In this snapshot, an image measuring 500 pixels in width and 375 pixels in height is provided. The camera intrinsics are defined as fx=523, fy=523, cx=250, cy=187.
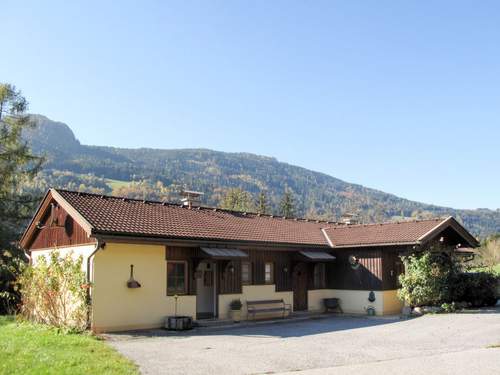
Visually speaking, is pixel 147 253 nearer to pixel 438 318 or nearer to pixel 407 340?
pixel 407 340

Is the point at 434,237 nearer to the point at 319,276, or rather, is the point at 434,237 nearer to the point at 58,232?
the point at 319,276

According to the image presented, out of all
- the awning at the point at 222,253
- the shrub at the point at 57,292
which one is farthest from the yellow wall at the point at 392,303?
the shrub at the point at 57,292

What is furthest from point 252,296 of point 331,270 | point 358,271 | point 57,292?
point 57,292

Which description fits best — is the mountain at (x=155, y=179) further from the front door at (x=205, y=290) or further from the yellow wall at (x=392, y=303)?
the front door at (x=205, y=290)

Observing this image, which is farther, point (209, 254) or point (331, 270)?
point (331, 270)

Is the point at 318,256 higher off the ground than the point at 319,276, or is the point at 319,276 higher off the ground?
the point at 318,256

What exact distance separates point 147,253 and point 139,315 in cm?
194

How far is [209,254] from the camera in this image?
17.6 metres

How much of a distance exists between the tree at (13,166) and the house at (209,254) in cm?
899

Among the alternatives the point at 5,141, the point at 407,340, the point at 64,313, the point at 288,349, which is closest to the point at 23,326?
the point at 64,313

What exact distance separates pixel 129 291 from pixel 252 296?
5.42 m

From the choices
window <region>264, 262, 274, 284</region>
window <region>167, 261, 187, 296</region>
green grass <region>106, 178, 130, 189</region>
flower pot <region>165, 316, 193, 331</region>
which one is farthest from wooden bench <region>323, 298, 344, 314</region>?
green grass <region>106, 178, 130, 189</region>

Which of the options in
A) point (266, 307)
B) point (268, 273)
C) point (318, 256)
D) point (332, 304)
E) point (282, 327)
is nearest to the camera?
point (282, 327)

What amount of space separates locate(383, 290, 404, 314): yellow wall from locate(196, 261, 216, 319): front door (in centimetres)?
704
